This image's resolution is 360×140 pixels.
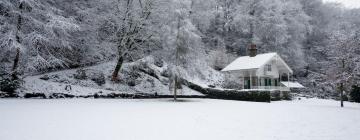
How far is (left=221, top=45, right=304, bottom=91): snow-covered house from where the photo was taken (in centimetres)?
3400

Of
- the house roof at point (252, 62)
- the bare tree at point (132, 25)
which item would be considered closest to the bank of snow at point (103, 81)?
the bare tree at point (132, 25)

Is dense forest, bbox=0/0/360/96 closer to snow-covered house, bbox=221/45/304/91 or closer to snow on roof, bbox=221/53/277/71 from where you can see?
snow-covered house, bbox=221/45/304/91

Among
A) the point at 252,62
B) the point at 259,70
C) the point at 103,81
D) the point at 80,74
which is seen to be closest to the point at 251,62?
the point at 252,62

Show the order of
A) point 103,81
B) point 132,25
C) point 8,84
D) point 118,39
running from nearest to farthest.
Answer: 1. point 8,84
2. point 132,25
3. point 103,81
4. point 118,39

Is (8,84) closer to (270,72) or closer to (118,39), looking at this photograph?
(118,39)

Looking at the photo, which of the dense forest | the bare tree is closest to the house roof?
the dense forest

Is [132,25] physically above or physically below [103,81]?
above

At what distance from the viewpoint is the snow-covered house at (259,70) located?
34000 mm

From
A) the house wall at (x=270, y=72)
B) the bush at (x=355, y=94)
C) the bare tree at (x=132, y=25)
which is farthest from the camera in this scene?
the house wall at (x=270, y=72)

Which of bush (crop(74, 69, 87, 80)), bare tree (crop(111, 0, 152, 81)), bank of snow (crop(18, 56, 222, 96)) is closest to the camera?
bank of snow (crop(18, 56, 222, 96))

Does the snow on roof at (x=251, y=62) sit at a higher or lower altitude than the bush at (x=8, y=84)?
higher

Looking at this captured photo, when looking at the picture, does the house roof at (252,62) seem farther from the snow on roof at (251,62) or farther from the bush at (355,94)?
the bush at (355,94)

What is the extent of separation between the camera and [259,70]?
3428cm

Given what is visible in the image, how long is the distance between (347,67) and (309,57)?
30.2 m
